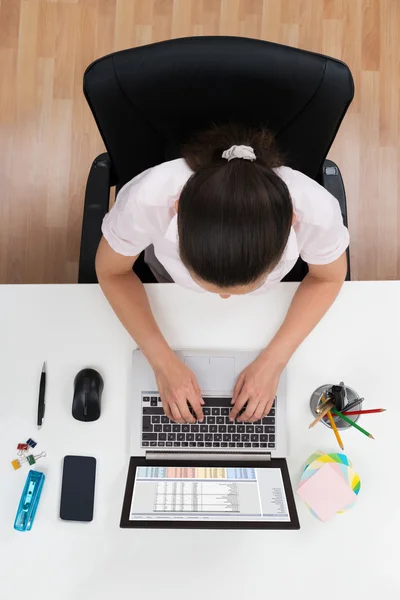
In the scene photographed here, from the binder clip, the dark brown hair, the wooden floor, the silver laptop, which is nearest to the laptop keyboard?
the silver laptop

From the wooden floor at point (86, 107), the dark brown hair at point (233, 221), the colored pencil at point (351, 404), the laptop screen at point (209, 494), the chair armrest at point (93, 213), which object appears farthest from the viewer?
the wooden floor at point (86, 107)

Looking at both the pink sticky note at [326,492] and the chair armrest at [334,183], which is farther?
the chair armrest at [334,183]

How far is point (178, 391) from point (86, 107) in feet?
4.10

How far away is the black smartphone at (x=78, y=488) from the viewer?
1.00 metres

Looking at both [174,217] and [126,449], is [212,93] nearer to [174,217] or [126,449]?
[174,217]

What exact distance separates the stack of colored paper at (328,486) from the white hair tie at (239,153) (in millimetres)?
582

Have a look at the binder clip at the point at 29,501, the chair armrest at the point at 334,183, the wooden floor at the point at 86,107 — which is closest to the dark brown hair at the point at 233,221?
the chair armrest at the point at 334,183

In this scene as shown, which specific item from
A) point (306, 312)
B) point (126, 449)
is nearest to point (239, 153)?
point (306, 312)

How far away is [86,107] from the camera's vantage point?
1.88 meters

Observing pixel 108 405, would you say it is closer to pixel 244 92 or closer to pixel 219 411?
pixel 219 411

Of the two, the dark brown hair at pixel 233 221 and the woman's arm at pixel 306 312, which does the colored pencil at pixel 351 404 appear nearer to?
the woman's arm at pixel 306 312

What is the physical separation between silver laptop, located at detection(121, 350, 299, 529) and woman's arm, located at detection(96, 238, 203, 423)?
3cm

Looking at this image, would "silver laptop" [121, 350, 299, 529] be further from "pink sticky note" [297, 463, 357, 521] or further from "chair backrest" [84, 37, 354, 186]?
"chair backrest" [84, 37, 354, 186]

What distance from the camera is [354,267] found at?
5.98 feet
